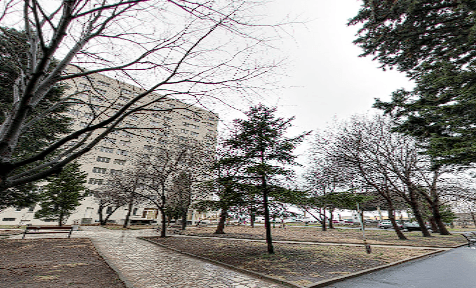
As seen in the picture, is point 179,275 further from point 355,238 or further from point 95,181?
point 95,181

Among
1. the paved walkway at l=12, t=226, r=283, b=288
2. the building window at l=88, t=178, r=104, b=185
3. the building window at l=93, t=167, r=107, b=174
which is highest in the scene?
the building window at l=93, t=167, r=107, b=174

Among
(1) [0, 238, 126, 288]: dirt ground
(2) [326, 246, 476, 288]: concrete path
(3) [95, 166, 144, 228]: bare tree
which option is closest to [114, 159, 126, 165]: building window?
(3) [95, 166, 144, 228]: bare tree

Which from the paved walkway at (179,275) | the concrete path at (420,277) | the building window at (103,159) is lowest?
the paved walkway at (179,275)

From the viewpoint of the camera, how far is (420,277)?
6.36 meters

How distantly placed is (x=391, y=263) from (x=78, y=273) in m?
11.0

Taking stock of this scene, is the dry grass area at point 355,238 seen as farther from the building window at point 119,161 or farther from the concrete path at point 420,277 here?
the building window at point 119,161

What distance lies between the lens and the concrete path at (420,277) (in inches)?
224

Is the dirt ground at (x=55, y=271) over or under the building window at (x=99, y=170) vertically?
under

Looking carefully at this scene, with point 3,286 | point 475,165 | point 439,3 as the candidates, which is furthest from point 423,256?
point 3,286

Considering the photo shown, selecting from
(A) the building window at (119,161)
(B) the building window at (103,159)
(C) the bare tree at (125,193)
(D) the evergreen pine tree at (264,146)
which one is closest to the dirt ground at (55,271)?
(D) the evergreen pine tree at (264,146)

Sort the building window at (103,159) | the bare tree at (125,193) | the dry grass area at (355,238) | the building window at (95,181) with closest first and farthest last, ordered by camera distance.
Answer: the dry grass area at (355,238) → the bare tree at (125,193) → the building window at (95,181) → the building window at (103,159)

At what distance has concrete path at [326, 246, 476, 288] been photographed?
18.6 feet

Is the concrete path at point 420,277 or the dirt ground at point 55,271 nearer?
the dirt ground at point 55,271

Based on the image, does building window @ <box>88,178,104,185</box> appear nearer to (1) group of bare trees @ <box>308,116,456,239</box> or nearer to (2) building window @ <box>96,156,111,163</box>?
(2) building window @ <box>96,156,111,163</box>
